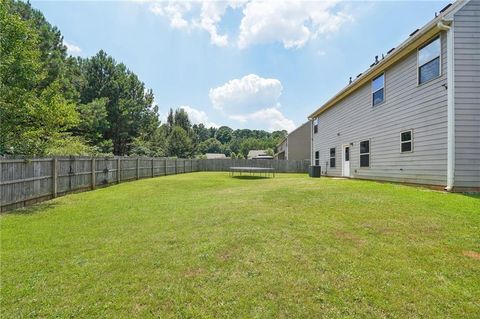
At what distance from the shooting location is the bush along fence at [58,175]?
7312 millimetres

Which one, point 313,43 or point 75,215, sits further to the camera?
point 313,43

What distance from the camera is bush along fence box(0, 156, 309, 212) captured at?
7312 millimetres

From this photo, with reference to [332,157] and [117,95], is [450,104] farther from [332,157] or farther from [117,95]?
[117,95]

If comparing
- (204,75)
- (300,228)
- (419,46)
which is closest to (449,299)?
(300,228)

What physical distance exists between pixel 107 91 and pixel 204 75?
15031mm

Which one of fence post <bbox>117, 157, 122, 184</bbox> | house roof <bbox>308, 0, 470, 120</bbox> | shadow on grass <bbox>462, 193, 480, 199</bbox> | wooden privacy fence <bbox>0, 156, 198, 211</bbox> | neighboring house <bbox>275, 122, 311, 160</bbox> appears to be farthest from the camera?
neighboring house <bbox>275, 122, 311, 160</bbox>

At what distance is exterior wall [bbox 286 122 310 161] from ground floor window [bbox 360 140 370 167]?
17.6 m

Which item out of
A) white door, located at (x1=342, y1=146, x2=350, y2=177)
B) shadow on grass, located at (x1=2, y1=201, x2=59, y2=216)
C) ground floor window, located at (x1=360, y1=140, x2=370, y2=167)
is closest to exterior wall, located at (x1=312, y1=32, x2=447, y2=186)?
ground floor window, located at (x1=360, y1=140, x2=370, y2=167)

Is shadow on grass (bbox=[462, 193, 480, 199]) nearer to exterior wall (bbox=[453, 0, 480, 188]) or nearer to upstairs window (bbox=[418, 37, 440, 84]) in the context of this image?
exterior wall (bbox=[453, 0, 480, 188])

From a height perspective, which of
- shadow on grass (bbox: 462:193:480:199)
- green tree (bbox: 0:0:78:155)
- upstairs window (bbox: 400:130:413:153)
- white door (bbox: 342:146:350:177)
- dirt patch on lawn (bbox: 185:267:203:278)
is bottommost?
dirt patch on lawn (bbox: 185:267:203:278)

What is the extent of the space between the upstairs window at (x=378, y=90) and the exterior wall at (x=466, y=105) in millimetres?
3742

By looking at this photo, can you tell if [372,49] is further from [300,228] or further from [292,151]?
[292,151]

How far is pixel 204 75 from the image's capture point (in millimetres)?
18656

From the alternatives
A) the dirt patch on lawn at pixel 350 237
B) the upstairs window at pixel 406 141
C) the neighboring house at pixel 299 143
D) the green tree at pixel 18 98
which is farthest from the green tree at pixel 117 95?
the dirt patch on lawn at pixel 350 237
